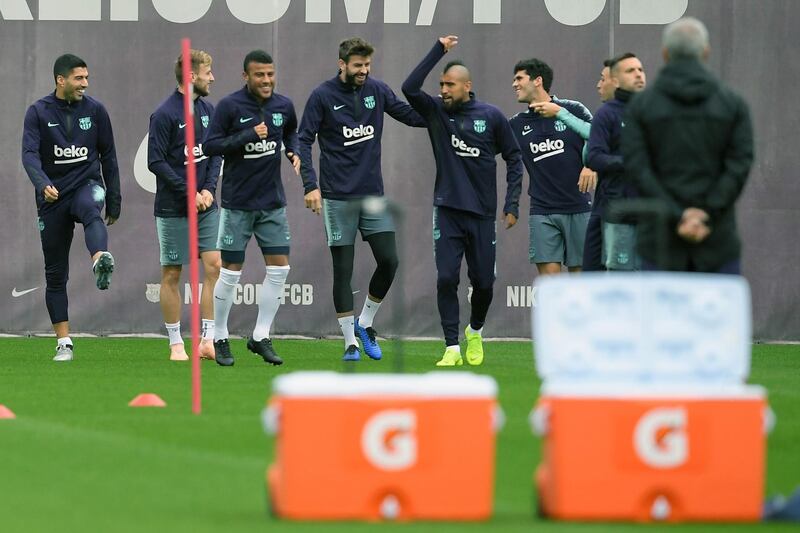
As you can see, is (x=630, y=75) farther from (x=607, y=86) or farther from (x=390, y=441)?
(x=390, y=441)

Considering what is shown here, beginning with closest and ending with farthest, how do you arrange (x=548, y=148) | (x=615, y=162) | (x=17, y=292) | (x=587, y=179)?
1. (x=615, y=162)
2. (x=587, y=179)
3. (x=548, y=148)
4. (x=17, y=292)

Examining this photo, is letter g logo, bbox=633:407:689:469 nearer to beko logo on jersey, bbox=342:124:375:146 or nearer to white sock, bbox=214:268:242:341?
white sock, bbox=214:268:242:341

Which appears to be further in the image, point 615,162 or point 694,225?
point 615,162

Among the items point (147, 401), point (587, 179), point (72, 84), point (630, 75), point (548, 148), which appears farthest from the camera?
point (548, 148)

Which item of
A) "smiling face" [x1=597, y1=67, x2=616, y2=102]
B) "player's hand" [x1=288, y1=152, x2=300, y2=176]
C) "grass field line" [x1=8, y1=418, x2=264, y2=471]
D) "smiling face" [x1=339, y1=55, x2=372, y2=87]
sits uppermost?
"smiling face" [x1=339, y1=55, x2=372, y2=87]

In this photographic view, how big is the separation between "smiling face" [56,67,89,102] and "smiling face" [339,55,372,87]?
1787 millimetres

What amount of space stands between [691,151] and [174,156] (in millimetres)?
6062

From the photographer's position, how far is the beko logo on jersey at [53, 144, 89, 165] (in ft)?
38.9

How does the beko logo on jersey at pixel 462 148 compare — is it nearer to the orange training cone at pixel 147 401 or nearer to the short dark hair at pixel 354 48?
the short dark hair at pixel 354 48

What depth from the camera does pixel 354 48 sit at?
11523 mm

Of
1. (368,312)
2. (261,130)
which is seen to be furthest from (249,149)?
(368,312)

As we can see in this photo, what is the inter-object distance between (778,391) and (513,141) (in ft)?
9.40

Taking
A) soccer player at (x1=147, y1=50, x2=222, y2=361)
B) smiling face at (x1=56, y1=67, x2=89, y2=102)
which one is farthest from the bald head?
smiling face at (x1=56, y1=67, x2=89, y2=102)

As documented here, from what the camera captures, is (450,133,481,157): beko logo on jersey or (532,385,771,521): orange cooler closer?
(532,385,771,521): orange cooler
